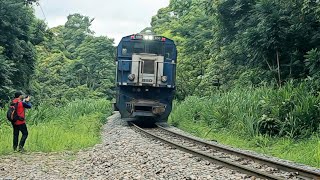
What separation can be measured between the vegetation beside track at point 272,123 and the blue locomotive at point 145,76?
7.39 ft

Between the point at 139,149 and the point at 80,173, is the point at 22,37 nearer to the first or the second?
the point at 139,149

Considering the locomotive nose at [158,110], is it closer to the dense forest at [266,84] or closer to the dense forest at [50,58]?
the dense forest at [266,84]

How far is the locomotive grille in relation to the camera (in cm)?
1580

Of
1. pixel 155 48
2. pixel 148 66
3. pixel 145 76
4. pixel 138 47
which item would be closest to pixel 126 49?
pixel 138 47

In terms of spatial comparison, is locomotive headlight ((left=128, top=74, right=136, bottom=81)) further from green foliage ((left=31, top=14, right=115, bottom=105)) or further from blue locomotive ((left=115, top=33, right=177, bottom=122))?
green foliage ((left=31, top=14, right=115, bottom=105))

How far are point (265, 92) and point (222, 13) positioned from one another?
31.3 ft

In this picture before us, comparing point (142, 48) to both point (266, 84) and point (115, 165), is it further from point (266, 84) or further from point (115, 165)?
point (115, 165)

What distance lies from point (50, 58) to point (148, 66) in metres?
40.5

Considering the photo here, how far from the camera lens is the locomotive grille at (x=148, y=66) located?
1580 centimetres

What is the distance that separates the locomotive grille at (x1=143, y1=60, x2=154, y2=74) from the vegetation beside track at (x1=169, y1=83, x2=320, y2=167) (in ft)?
9.79

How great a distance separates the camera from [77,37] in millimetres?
65312

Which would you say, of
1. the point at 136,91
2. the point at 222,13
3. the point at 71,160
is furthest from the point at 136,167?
the point at 222,13

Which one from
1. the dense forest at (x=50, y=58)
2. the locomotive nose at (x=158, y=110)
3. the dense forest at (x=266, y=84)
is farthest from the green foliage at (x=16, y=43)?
the dense forest at (x=266, y=84)

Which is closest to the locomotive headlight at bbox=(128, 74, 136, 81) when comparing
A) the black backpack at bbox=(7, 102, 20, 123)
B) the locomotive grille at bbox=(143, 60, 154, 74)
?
the locomotive grille at bbox=(143, 60, 154, 74)
